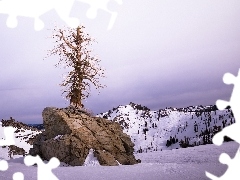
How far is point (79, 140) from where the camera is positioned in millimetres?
9008

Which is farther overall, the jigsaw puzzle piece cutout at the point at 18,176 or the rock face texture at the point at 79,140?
the rock face texture at the point at 79,140

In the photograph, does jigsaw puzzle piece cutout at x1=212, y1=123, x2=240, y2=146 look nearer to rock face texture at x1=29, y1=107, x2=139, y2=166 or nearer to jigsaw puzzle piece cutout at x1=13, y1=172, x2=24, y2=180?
jigsaw puzzle piece cutout at x1=13, y1=172, x2=24, y2=180

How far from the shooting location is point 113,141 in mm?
9914

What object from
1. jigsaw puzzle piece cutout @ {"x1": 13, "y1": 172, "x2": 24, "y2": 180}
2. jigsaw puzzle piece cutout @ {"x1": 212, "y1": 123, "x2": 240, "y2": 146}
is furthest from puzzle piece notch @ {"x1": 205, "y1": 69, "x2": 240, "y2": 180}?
jigsaw puzzle piece cutout @ {"x1": 13, "y1": 172, "x2": 24, "y2": 180}

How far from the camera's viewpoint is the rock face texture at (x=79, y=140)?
8.70 metres

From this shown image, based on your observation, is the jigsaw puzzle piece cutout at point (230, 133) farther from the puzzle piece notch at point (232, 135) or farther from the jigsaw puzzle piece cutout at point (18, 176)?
the jigsaw puzzle piece cutout at point (18, 176)

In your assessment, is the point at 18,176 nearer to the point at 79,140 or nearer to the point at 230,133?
the point at 79,140

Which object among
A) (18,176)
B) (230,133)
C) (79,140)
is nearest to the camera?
(18,176)

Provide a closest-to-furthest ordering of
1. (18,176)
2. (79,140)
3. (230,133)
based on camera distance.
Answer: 1. (18,176)
2. (230,133)
3. (79,140)

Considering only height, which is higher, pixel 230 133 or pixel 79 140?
pixel 79 140

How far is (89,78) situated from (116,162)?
356 centimetres

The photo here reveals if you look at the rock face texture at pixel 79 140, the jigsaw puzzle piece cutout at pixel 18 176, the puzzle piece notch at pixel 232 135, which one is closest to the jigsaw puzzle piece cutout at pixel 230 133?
the puzzle piece notch at pixel 232 135

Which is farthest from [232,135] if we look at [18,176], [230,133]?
[18,176]

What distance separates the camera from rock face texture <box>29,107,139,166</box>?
870cm
